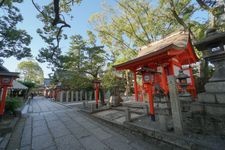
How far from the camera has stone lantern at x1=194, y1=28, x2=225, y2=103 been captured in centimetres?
525

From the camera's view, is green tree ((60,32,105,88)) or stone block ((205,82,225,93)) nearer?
stone block ((205,82,225,93))

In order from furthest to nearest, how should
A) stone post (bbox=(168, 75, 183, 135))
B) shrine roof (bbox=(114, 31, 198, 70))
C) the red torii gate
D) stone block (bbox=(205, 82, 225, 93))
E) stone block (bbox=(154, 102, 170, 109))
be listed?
1. the red torii gate
2. stone block (bbox=(154, 102, 170, 109))
3. shrine roof (bbox=(114, 31, 198, 70))
4. stone block (bbox=(205, 82, 225, 93))
5. stone post (bbox=(168, 75, 183, 135))

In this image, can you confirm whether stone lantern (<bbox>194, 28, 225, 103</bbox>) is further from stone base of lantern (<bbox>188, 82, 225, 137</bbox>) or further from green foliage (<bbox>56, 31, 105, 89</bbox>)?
green foliage (<bbox>56, 31, 105, 89</bbox>)

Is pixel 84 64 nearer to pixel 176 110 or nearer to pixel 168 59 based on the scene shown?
pixel 168 59

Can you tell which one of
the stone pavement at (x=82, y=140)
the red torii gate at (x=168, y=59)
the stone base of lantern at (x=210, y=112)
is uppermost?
the red torii gate at (x=168, y=59)

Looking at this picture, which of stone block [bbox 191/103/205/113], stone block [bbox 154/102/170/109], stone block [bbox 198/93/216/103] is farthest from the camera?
stone block [bbox 154/102/170/109]

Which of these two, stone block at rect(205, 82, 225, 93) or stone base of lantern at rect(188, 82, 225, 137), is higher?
stone block at rect(205, 82, 225, 93)

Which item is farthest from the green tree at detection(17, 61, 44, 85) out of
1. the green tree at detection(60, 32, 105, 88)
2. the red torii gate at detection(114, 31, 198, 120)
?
the red torii gate at detection(114, 31, 198, 120)

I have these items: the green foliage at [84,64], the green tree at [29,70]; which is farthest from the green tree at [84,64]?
the green tree at [29,70]

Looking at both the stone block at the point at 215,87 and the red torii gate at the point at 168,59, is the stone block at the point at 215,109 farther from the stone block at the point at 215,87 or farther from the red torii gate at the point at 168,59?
the red torii gate at the point at 168,59

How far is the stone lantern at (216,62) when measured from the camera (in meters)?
5.25

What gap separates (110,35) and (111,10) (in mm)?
3239

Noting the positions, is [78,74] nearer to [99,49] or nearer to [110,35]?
[99,49]

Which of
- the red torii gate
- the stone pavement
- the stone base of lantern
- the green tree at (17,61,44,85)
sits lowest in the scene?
the stone pavement
